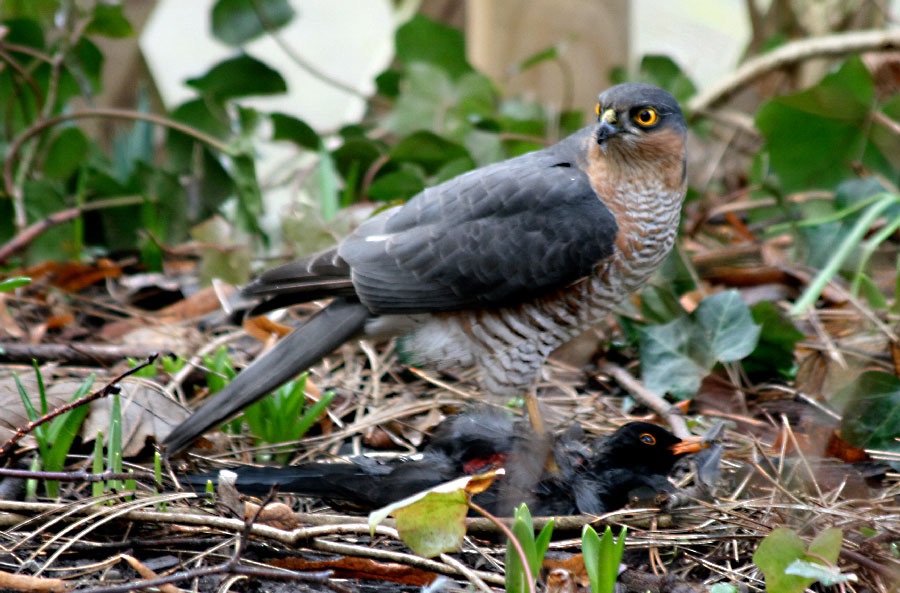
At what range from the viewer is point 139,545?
7.35 ft

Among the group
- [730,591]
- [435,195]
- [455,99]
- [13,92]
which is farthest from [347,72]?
[730,591]

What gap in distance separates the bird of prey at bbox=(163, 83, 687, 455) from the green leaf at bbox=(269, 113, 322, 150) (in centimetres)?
182

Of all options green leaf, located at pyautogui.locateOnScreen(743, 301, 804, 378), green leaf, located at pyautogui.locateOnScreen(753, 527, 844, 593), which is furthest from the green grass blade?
green leaf, located at pyautogui.locateOnScreen(753, 527, 844, 593)

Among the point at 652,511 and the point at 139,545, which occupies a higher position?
the point at 139,545

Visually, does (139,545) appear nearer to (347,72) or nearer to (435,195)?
(435,195)

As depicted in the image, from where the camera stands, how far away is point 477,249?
3.01m

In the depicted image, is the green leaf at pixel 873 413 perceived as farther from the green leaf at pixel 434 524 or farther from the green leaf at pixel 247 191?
the green leaf at pixel 247 191

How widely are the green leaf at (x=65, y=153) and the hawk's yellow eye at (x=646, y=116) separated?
286cm

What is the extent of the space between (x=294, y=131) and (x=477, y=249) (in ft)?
7.21

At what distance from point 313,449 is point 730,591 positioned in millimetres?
1426

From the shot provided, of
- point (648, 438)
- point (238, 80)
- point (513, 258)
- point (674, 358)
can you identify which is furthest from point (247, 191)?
point (648, 438)

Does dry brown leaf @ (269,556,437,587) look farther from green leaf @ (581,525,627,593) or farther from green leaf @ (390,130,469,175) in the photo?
green leaf @ (390,130,469,175)

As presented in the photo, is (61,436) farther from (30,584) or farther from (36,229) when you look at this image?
(36,229)

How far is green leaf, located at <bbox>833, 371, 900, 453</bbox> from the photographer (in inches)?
108
